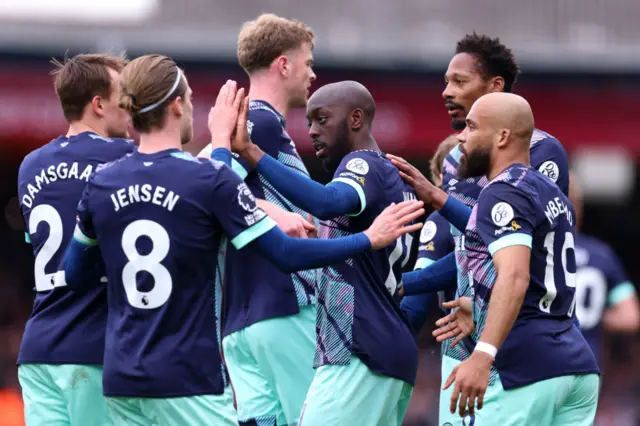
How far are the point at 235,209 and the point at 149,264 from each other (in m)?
0.43

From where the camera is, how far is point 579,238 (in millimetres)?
11117

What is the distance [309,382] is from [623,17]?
48.7ft

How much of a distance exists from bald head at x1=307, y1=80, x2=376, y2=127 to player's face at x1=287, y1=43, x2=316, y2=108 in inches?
16.1

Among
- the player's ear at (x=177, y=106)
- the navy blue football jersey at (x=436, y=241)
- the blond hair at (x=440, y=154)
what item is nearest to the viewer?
the player's ear at (x=177, y=106)

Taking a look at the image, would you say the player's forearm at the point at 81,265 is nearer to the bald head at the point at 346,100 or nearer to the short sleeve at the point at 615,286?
the bald head at the point at 346,100

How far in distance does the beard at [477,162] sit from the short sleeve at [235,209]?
1285 millimetres

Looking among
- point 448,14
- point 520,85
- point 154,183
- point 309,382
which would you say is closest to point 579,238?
point 309,382

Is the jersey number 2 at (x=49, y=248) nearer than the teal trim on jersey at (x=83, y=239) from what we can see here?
No

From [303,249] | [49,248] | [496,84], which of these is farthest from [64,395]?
[496,84]

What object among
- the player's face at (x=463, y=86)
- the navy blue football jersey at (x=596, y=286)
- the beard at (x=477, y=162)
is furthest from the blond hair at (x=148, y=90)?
the navy blue football jersey at (x=596, y=286)

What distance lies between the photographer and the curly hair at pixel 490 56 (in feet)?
23.8

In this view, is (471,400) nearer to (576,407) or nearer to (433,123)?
(576,407)

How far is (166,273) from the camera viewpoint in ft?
17.3

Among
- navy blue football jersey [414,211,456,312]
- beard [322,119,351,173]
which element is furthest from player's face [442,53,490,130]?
beard [322,119,351,173]
